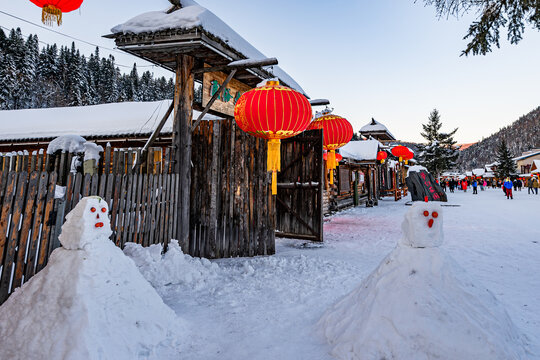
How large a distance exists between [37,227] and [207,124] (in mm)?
3573

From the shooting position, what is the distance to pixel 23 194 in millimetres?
2898

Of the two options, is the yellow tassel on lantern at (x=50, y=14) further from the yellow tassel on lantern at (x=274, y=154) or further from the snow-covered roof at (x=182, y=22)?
the yellow tassel on lantern at (x=274, y=154)

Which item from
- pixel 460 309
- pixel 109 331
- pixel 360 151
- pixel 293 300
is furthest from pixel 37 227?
pixel 360 151

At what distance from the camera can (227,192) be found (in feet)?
18.9

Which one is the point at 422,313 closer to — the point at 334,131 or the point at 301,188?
the point at 301,188

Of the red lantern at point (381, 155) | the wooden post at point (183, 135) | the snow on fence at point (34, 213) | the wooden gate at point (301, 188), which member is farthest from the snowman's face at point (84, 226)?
the red lantern at point (381, 155)

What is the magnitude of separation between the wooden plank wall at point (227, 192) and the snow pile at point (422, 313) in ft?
10.9

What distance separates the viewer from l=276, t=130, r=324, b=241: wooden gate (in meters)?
7.23

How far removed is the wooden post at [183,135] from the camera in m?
5.22

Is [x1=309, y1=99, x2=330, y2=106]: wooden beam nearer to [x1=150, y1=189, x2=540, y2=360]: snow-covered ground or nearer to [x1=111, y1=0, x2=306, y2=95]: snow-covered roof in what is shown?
[x1=111, y1=0, x2=306, y2=95]: snow-covered roof

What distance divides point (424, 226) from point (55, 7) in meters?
4.90

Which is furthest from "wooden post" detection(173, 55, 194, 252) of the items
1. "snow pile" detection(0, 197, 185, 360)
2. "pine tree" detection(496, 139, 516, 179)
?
"pine tree" detection(496, 139, 516, 179)

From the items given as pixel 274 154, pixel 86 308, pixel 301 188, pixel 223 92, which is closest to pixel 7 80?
pixel 223 92

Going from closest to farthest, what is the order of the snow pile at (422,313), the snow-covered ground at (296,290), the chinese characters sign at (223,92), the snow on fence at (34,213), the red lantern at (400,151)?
the snow pile at (422,313)
the snow-covered ground at (296,290)
the snow on fence at (34,213)
the chinese characters sign at (223,92)
the red lantern at (400,151)
